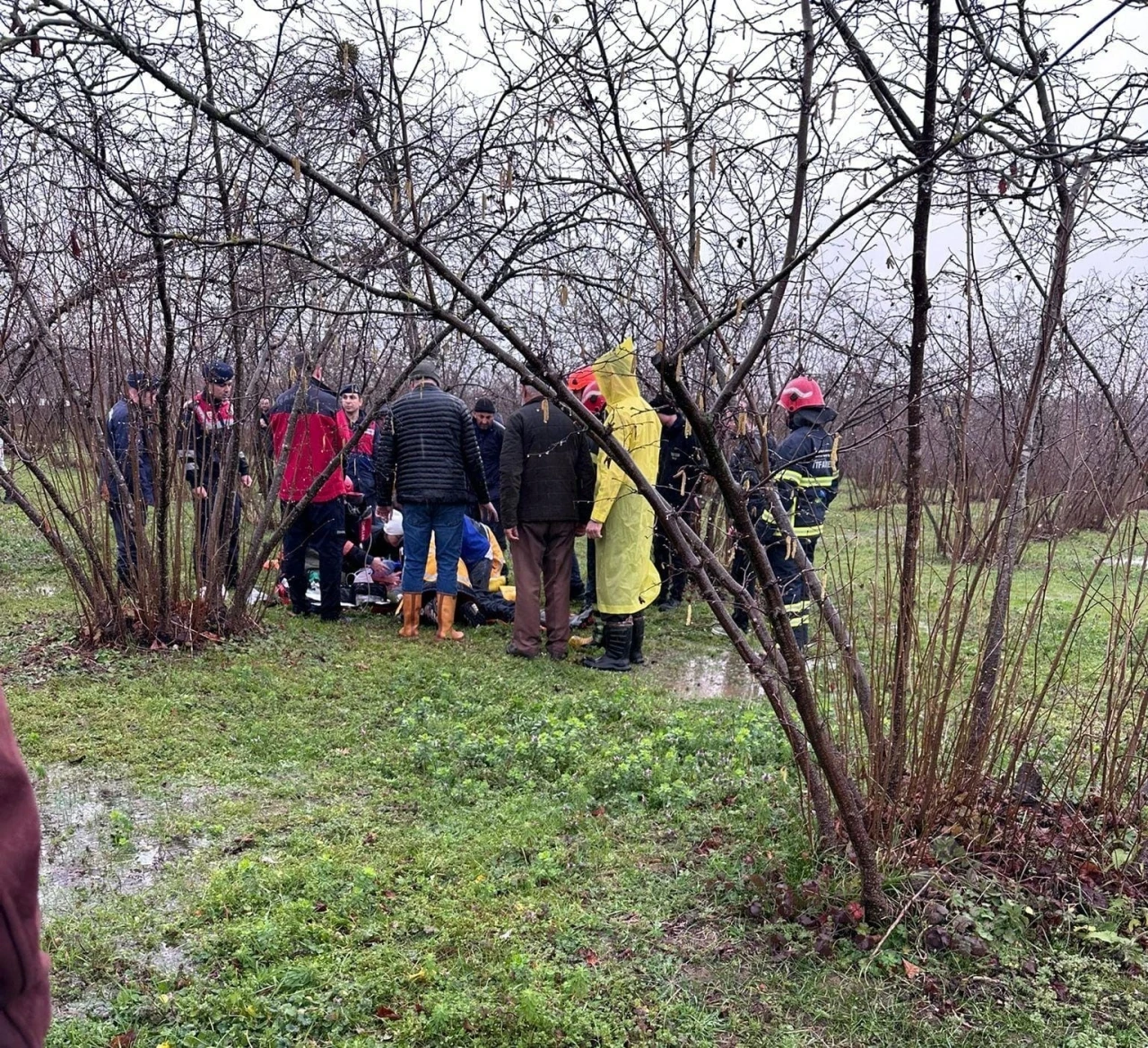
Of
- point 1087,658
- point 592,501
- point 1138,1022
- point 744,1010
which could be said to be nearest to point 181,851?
point 744,1010

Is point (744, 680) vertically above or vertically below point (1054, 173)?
below

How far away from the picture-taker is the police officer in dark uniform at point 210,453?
6.26m

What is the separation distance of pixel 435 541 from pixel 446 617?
579 mm

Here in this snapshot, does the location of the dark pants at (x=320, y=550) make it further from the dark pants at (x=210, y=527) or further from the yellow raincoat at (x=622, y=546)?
the yellow raincoat at (x=622, y=546)

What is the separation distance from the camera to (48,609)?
742 cm

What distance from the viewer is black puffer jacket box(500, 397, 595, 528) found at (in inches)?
264

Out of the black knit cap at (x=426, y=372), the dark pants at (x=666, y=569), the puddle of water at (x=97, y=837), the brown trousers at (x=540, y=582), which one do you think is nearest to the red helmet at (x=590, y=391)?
the brown trousers at (x=540, y=582)

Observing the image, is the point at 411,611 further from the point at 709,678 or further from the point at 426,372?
the point at 709,678

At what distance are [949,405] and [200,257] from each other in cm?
A: 414

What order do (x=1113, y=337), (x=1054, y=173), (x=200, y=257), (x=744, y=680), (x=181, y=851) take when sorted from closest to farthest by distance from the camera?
(x=1054, y=173), (x=181, y=851), (x=1113, y=337), (x=200, y=257), (x=744, y=680)

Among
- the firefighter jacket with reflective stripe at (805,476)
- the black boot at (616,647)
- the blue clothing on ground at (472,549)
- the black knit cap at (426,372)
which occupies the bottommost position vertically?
the black boot at (616,647)

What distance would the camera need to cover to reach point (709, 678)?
6703 mm

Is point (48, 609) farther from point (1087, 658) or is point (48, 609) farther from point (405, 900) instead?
point (1087, 658)

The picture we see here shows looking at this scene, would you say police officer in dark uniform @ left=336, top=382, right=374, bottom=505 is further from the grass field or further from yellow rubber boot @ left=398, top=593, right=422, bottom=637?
the grass field
